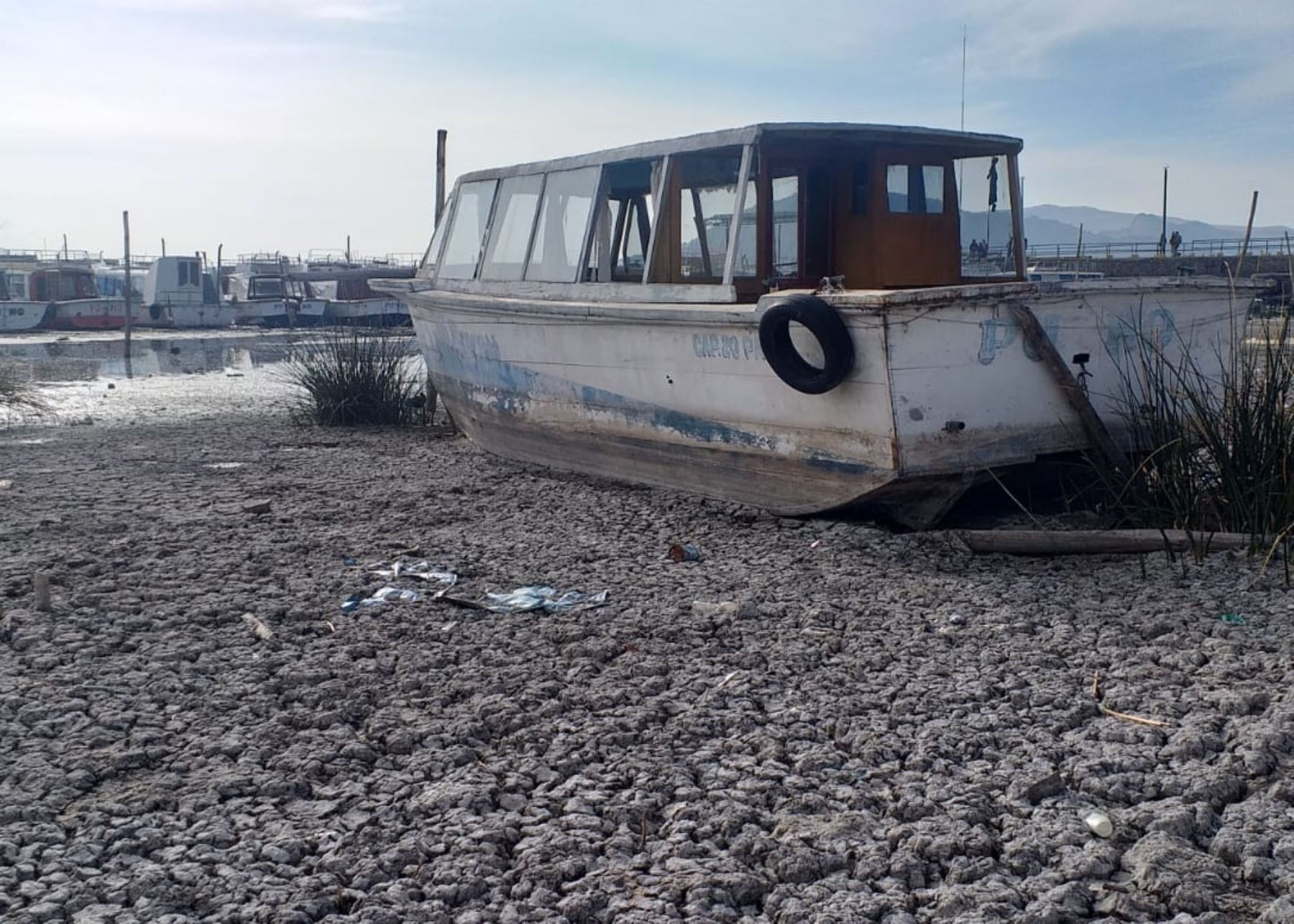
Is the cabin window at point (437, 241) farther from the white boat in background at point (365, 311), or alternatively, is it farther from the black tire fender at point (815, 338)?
the white boat in background at point (365, 311)

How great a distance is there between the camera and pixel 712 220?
8.19 m

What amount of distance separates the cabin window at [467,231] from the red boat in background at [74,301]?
30625mm

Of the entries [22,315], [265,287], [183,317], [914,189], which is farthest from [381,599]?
[265,287]

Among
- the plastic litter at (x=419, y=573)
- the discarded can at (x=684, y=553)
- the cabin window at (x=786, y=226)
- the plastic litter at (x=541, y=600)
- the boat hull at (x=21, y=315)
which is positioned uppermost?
the boat hull at (x=21, y=315)

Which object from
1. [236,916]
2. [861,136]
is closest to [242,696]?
[236,916]

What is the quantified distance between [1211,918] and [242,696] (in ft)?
10.2

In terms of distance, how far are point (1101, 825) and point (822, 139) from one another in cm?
548

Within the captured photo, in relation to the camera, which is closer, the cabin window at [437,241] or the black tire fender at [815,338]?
the black tire fender at [815,338]

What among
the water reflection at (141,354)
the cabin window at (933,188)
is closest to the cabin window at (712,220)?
the cabin window at (933,188)

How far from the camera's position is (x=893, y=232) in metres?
8.24

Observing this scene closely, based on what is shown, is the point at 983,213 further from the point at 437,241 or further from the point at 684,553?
the point at 437,241

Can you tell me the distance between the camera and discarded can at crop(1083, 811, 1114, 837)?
3.22m

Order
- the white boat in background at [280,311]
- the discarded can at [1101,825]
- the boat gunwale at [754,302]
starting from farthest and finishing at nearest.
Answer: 1. the white boat in background at [280,311]
2. the boat gunwale at [754,302]
3. the discarded can at [1101,825]

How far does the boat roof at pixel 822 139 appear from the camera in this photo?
25.2 feet
